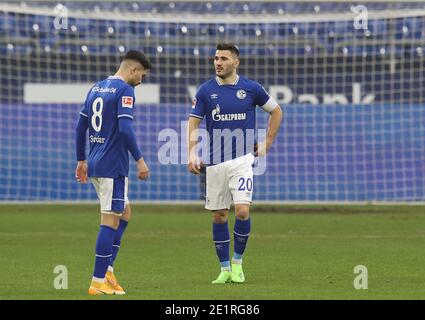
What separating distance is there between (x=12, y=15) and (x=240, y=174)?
42.4 feet

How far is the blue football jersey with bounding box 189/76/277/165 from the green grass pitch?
4.02ft

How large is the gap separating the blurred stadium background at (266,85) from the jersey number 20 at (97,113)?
10.4 m

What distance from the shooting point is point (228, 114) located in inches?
434

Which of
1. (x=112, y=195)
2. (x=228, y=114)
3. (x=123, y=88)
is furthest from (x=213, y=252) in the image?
(x=123, y=88)

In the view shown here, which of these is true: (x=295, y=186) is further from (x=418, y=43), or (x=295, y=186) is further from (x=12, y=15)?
(x=12, y=15)

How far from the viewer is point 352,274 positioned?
11.2m

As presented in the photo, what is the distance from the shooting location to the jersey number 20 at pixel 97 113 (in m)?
9.66

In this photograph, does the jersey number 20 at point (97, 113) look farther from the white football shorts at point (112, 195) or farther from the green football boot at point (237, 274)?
the green football boot at point (237, 274)

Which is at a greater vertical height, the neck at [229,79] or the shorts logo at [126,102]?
the neck at [229,79]

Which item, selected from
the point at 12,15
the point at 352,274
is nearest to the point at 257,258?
the point at 352,274

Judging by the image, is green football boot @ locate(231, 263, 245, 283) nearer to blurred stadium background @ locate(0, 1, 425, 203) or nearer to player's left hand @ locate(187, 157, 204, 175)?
player's left hand @ locate(187, 157, 204, 175)

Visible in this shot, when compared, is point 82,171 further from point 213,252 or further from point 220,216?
point 213,252

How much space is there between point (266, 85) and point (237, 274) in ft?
40.0

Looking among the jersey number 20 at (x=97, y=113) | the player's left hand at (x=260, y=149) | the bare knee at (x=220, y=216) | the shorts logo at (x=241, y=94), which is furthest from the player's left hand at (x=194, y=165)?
the jersey number 20 at (x=97, y=113)
